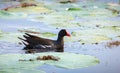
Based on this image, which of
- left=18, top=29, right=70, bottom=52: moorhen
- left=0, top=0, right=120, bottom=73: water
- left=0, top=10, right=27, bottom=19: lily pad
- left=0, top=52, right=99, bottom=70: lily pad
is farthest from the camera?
left=0, top=10, right=27, bottom=19: lily pad

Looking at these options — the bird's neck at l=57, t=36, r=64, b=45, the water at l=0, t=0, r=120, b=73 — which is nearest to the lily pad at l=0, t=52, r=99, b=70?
the water at l=0, t=0, r=120, b=73

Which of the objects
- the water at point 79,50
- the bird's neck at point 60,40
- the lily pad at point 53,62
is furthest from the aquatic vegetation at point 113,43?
the lily pad at point 53,62

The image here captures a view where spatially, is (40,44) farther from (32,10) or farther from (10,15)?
(32,10)

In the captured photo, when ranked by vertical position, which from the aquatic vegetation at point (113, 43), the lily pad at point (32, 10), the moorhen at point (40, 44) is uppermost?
the lily pad at point (32, 10)

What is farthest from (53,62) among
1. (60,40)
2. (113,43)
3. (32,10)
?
(32,10)

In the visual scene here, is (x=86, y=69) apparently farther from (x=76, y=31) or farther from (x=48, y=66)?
(x=76, y=31)

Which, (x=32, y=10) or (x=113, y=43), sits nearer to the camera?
(x=113, y=43)

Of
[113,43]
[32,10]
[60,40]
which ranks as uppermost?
[32,10]

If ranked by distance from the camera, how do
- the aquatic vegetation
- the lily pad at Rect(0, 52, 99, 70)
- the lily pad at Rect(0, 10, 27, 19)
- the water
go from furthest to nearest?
the lily pad at Rect(0, 10, 27, 19) < the aquatic vegetation < the water < the lily pad at Rect(0, 52, 99, 70)

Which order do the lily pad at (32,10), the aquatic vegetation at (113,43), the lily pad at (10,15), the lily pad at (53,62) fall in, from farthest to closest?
the lily pad at (32,10) < the lily pad at (10,15) < the aquatic vegetation at (113,43) < the lily pad at (53,62)

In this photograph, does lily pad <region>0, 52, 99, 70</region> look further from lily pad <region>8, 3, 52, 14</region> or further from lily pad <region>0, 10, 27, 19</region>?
lily pad <region>8, 3, 52, 14</region>

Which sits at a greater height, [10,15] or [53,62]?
[10,15]

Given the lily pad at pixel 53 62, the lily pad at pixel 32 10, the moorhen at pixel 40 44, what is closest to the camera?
the lily pad at pixel 53 62

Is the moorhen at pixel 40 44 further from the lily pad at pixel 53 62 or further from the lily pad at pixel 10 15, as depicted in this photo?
the lily pad at pixel 10 15
